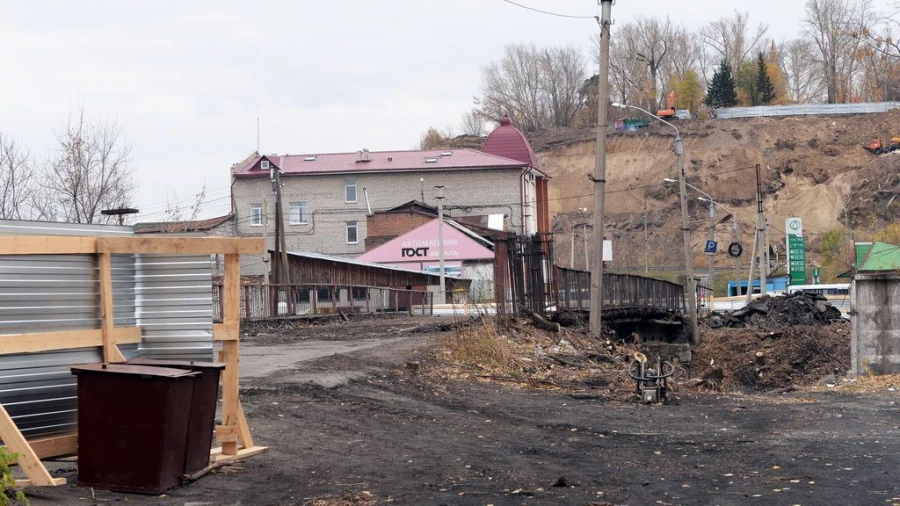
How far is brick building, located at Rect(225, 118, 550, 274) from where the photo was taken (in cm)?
7462

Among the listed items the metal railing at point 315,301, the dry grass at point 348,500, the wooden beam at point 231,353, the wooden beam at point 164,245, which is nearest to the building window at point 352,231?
the metal railing at point 315,301

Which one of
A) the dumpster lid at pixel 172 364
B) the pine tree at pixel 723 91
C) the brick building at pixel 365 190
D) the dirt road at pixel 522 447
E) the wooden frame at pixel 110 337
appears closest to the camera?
the wooden frame at pixel 110 337

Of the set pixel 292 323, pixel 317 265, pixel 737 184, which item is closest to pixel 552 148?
pixel 737 184

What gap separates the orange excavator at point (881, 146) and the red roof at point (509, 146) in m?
41.5

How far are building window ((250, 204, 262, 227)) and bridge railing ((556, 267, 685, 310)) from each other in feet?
122

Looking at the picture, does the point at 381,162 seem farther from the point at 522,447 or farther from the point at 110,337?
the point at 110,337

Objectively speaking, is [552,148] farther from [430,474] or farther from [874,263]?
[430,474]

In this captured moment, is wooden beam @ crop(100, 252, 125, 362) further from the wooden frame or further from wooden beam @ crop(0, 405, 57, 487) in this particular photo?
wooden beam @ crop(0, 405, 57, 487)

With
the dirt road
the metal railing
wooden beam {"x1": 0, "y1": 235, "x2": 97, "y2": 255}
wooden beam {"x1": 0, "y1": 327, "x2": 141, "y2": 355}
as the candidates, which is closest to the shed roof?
the dirt road

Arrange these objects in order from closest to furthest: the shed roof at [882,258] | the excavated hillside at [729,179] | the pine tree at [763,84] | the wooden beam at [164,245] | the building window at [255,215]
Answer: the wooden beam at [164,245] < the shed roof at [882,258] < the building window at [255,215] < the excavated hillside at [729,179] < the pine tree at [763,84]

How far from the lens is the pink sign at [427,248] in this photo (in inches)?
2411

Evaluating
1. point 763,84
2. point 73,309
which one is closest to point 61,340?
point 73,309

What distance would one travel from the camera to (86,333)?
8391 millimetres

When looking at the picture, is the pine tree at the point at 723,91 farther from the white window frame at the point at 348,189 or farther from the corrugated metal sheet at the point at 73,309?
the corrugated metal sheet at the point at 73,309
